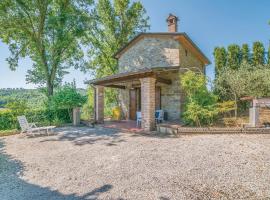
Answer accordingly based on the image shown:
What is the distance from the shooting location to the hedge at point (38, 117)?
12.4 meters

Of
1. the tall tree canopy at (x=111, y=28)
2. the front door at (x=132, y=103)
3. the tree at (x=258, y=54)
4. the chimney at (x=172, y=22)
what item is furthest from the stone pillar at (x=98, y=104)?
the tree at (x=258, y=54)

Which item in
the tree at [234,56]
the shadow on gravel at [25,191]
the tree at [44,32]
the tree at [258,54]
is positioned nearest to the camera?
the shadow on gravel at [25,191]

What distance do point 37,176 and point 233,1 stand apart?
1416 cm

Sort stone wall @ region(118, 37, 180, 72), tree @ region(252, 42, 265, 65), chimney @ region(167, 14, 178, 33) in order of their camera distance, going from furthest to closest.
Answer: tree @ region(252, 42, 265, 65), chimney @ region(167, 14, 178, 33), stone wall @ region(118, 37, 180, 72)

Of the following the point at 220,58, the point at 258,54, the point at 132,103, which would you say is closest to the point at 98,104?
the point at 132,103

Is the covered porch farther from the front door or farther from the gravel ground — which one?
the gravel ground

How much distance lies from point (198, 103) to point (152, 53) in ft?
19.7

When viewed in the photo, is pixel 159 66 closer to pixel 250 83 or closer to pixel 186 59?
pixel 186 59

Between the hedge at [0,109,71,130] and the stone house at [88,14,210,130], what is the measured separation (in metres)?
3.27

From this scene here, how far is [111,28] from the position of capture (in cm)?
2175

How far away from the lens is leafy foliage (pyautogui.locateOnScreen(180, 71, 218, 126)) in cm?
952

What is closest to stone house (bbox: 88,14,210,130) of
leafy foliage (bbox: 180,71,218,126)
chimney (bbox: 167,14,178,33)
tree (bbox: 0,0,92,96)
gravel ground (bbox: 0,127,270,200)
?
chimney (bbox: 167,14,178,33)

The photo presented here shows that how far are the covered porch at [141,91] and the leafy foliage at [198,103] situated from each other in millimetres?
1229

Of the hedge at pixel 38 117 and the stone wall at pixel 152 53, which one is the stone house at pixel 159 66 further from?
the hedge at pixel 38 117
